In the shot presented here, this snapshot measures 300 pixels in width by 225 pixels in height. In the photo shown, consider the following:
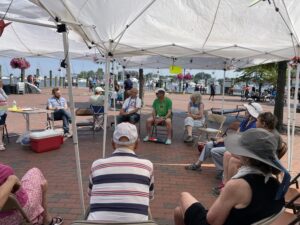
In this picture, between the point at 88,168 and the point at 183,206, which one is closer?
the point at 183,206

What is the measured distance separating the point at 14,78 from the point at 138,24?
24.5 m

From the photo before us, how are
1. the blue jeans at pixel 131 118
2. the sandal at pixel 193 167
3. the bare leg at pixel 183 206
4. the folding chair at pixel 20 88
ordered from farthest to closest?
the folding chair at pixel 20 88
the blue jeans at pixel 131 118
the sandal at pixel 193 167
the bare leg at pixel 183 206

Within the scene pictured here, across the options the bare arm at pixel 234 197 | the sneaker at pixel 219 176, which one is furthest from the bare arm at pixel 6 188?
the sneaker at pixel 219 176

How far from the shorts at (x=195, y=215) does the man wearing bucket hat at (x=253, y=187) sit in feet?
0.60

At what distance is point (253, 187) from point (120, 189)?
0.92 meters

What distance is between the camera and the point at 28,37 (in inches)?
310

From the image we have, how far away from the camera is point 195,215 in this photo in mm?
2750

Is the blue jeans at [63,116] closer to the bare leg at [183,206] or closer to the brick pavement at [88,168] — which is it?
the brick pavement at [88,168]

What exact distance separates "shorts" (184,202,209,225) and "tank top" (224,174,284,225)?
0.38m

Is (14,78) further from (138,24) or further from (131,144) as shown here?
(131,144)

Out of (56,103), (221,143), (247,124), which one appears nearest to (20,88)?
(56,103)

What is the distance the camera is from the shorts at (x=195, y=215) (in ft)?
8.73

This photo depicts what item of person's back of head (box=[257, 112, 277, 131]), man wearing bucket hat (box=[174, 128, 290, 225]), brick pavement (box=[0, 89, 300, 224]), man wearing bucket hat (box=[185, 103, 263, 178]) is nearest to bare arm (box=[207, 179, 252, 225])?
man wearing bucket hat (box=[174, 128, 290, 225])

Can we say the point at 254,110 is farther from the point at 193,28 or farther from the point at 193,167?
the point at 193,28
